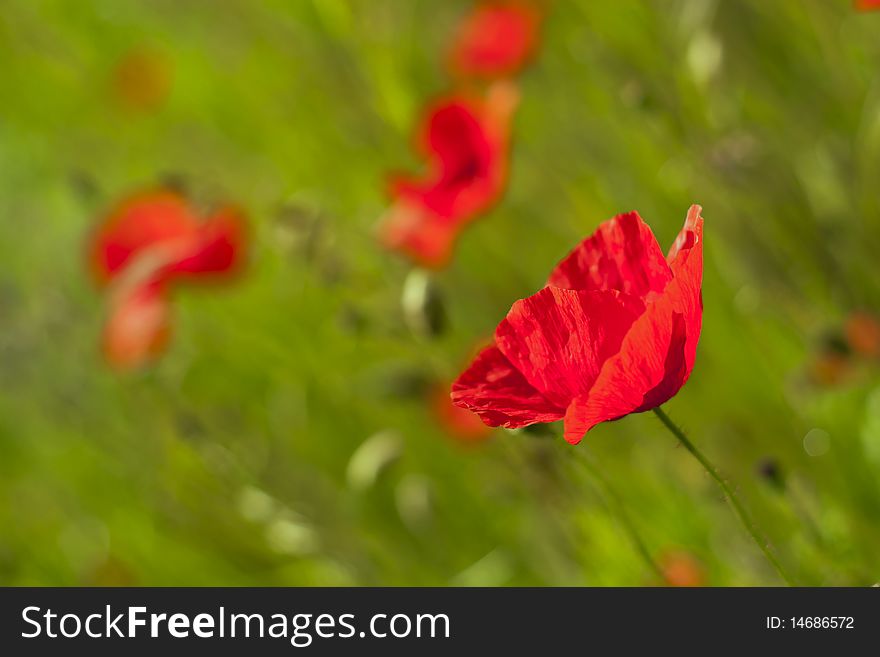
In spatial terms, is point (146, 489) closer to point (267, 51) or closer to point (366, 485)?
point (366, 485)

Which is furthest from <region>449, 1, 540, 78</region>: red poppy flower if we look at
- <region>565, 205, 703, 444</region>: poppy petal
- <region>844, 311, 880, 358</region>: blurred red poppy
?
<region>565, 205, 703, 444</region>: poppy petal

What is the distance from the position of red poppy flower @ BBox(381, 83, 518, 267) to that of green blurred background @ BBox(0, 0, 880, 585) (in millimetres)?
90

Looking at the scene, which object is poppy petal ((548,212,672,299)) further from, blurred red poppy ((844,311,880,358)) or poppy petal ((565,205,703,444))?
blurred red poppy ((844,311,880,358))

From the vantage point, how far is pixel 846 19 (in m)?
1.09

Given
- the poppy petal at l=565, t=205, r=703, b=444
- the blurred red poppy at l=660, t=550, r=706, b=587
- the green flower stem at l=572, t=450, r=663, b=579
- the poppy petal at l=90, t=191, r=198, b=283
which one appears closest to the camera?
the poppy petal at l=565, t=205, r=703, b=444

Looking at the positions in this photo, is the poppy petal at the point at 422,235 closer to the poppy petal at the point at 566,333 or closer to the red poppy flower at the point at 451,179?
the red poppy flower at the point at 451,179

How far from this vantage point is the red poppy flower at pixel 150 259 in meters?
1.23

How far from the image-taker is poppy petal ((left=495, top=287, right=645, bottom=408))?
538 millimetres

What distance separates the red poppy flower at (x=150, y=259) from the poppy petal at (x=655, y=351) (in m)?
0.78

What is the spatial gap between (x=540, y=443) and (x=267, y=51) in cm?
155

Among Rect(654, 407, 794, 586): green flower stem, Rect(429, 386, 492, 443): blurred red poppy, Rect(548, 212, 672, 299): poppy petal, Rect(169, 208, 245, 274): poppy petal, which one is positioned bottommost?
Rect(654, 407, 794, 586): green flower stem

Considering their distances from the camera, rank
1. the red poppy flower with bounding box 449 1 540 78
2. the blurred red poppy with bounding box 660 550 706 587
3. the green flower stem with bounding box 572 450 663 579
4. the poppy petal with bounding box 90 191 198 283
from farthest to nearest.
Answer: the red poppy flower with bounding box 449 1 540 78
the poppy petal with bounding box 90 191 198 283
the blurred red poppy with bounding box 660 550 706 587
the green flower stem with bounding box 572 450 663 579

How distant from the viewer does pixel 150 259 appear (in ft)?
4.13
